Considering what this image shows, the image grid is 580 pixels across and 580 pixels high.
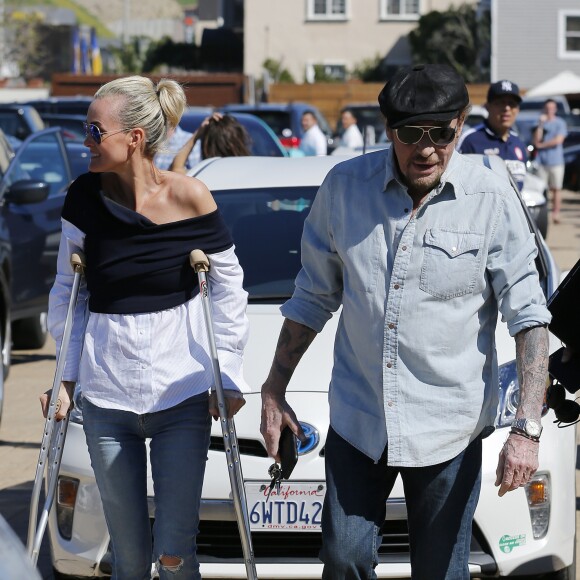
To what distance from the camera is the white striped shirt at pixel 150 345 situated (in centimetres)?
403

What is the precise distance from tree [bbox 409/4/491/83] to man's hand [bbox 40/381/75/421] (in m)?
49.9

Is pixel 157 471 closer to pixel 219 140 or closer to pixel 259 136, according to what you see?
pixel 219 140

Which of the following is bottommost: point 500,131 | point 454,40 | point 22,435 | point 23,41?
point 22,435

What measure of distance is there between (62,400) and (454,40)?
51.6m

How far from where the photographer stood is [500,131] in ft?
31.3

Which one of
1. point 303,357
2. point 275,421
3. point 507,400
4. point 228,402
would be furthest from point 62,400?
point 507,400

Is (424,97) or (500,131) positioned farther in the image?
(500,131)

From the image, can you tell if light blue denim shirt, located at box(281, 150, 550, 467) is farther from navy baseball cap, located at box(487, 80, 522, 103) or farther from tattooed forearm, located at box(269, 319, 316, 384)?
navy baseball cap, located at box(487, 80, 522, 103)

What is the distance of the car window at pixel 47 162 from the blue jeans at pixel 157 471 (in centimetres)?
760

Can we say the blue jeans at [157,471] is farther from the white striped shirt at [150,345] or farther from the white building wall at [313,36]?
the white building wall at [313,36]

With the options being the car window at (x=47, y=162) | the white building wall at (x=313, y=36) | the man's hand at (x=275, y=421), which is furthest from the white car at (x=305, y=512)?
the white building wall at (x=313, y=36)

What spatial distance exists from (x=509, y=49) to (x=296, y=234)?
42.7 metres

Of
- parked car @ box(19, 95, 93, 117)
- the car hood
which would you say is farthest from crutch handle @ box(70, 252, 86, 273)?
parked car @ box(19, 95, 93, 117)

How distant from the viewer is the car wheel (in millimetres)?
11320
